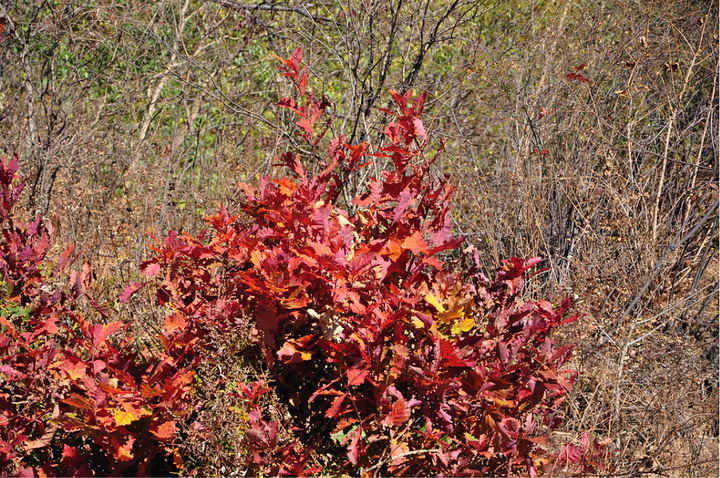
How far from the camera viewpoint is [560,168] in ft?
13.8

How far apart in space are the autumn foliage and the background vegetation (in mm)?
268

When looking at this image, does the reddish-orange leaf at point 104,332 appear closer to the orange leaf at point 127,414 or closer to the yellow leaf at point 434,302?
the orange leaf at point 127,414

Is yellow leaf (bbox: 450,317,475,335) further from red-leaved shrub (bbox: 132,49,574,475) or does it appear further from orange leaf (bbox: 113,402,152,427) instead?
orange leaf (bbox: 113,402,152,427)

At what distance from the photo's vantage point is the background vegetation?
119 inches

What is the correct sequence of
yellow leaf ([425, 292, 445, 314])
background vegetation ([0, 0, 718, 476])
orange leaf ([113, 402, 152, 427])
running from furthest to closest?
background vegetation ([0, 0, 718, 476])
yellow leaf ([425, 292, 445, 314])
orange leaf ([113, 402, 152, 427])

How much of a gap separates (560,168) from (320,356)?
2.78 metres

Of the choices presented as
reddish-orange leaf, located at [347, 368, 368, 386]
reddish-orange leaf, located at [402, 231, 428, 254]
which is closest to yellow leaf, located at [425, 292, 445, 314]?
reddish-orange leaf, located at [402, 231, 428, 254]

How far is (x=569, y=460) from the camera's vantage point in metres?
1.99

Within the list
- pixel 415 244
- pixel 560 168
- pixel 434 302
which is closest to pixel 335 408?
pixel 434 302

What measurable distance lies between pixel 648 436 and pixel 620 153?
2.70 m

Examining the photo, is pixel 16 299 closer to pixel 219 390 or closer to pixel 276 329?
pixel 219 390

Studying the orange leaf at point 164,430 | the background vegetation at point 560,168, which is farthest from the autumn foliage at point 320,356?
the background vegetation at point 560,168

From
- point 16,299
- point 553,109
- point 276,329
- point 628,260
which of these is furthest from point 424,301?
point 553,109

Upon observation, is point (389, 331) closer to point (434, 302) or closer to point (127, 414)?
point (434, 302)
